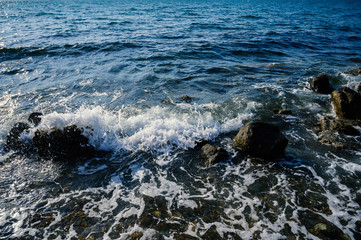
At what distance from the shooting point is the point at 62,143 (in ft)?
19.3

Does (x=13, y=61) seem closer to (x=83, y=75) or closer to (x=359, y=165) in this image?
(x=83, y=75)

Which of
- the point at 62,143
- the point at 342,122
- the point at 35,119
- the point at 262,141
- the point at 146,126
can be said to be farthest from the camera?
the point at 146,126

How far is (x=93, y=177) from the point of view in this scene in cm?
519

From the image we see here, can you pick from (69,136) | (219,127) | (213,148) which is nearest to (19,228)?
(69,136)

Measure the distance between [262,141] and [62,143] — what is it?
207 inches

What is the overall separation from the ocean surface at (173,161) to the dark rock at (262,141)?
0.31 meters

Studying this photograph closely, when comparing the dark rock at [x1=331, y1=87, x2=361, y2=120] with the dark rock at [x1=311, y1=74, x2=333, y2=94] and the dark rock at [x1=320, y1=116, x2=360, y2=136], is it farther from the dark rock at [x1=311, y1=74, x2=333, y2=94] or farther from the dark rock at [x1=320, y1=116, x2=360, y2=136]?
the dark rock at [x1=311, y1=74, x2=333, y2=94]

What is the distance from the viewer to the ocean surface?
13.1 feet

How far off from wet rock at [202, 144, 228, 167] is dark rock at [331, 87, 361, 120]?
4.69 metres

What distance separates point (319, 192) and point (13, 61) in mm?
17271

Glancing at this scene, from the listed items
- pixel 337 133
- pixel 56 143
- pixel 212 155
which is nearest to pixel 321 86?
pixel 337 133

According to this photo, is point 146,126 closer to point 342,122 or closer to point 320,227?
point 320,227

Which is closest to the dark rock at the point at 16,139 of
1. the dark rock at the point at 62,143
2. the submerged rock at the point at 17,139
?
the submerged rock at the point at 17,139

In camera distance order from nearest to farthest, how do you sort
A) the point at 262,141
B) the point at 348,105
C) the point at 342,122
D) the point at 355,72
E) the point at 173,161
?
the point at 262,141 < the point at 173,161 < the point at 342,122 < the point at 348,105 < the point at 355,72
